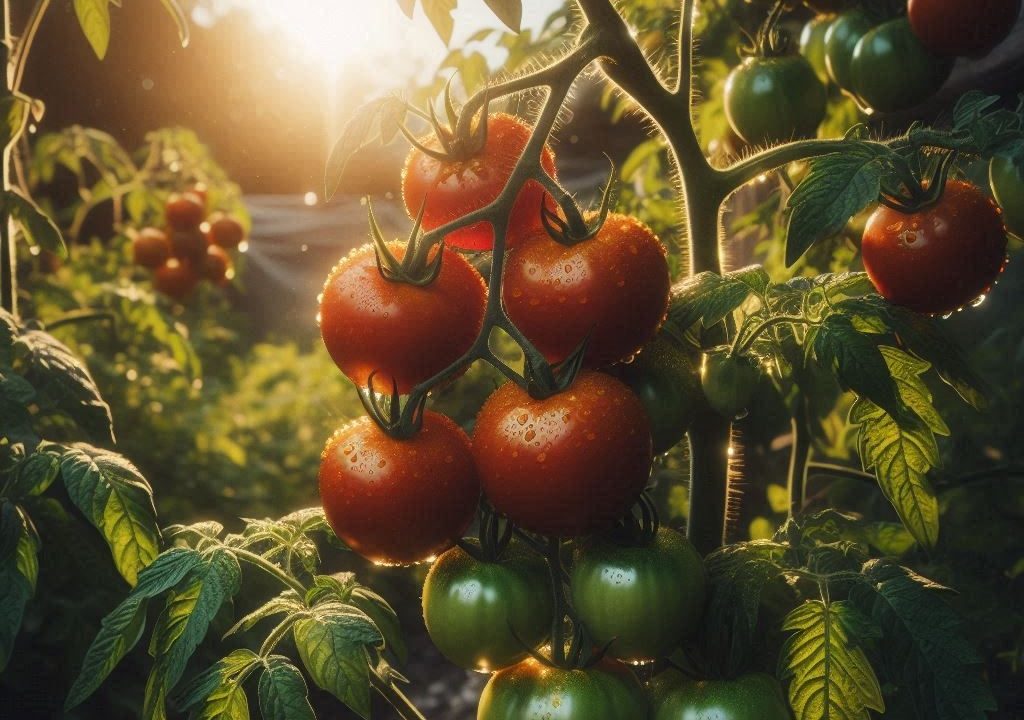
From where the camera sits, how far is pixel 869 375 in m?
0.64

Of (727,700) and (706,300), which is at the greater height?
(706,300)

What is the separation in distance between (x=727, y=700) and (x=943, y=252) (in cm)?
35

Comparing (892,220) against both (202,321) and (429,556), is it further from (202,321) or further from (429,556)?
(202,321)

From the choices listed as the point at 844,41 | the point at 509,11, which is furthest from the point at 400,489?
the point at 844,41

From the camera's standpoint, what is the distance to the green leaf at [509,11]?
2.06ft

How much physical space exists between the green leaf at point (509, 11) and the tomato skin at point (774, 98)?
0.47 metres

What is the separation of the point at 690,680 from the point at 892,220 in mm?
370

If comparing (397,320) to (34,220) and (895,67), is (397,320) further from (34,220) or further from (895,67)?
(34,220)

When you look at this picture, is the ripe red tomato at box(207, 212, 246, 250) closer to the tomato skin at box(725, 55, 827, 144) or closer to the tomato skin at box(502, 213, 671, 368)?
the tomato skin at box(725, 55, 827, 144)

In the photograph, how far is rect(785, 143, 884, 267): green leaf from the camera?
632mm

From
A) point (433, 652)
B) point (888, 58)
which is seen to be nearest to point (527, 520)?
point (888, 58)

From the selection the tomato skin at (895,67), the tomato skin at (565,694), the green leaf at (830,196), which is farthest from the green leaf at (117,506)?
the tomato skin at (895,67)

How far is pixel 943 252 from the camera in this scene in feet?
2.33

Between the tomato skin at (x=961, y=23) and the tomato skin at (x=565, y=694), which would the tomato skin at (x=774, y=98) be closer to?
the tomato skin at (x=961, y=23)
